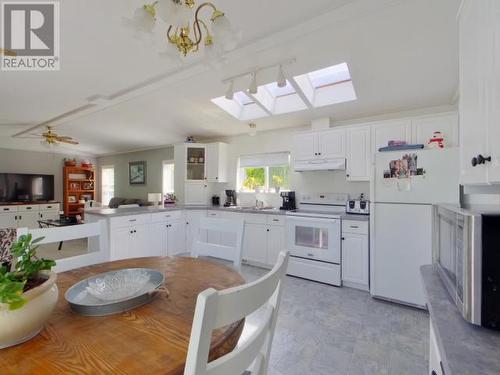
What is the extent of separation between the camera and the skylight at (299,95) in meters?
3.03

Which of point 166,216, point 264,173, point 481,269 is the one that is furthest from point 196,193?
point 481,269

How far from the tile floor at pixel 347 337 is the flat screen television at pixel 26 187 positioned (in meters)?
7.13

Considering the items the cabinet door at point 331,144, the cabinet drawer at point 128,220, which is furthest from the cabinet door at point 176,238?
the cabinet door at point 331,144

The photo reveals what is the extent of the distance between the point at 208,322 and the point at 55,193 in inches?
330

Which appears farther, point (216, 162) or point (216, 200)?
point (216, 200)

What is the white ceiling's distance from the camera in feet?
5.92

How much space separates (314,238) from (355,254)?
54cm

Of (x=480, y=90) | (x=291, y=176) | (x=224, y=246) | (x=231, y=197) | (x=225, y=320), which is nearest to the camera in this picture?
(x=225, y=320)

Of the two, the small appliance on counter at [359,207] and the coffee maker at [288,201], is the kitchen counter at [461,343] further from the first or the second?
the coffee maker at [288,201]

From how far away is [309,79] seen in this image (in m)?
3.19

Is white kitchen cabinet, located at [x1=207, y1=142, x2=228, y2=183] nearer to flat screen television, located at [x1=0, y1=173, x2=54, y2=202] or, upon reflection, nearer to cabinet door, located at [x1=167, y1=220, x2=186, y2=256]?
cabinet door, located at [x1=167, y1=220, x2=186, y2=256]

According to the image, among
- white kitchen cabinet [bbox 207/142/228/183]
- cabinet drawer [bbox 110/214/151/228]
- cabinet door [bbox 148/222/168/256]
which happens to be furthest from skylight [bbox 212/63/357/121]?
cabinet door [bbox 148/222/168/256]

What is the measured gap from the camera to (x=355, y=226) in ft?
9.42

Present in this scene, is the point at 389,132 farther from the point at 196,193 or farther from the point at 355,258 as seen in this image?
the point at 196,193
